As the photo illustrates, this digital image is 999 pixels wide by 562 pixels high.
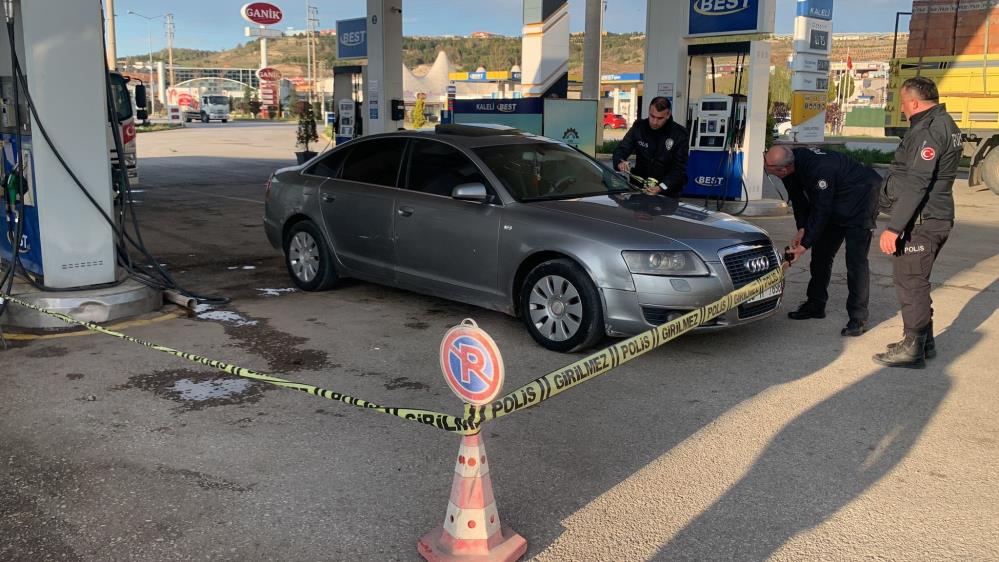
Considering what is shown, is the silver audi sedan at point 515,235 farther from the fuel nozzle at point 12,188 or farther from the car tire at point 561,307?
the fuel nozzle at point 12,188

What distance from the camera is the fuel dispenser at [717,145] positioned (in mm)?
13484

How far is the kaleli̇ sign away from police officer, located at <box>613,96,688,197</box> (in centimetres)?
8686

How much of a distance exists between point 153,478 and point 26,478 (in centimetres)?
58

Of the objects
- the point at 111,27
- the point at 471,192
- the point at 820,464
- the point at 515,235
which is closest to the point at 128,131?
the point at 471,192

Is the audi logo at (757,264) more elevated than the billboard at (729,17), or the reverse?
the billboard at (729,17)

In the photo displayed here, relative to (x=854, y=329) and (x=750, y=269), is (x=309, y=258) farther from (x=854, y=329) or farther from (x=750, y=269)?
(x=854, y=329)

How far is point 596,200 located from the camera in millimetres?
6379

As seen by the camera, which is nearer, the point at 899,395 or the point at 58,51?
the point at 899,395

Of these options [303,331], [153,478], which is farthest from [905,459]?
[303,331]

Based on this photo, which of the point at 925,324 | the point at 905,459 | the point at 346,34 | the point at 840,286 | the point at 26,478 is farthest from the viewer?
the point at 346,34

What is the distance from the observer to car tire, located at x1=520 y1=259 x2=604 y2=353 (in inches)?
221

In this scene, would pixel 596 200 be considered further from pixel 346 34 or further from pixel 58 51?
pixel 346 34

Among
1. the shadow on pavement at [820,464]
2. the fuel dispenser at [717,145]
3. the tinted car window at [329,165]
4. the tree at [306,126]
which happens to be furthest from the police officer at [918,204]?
the tree at [306,126]

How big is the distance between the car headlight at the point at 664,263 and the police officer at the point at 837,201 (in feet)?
3.70
